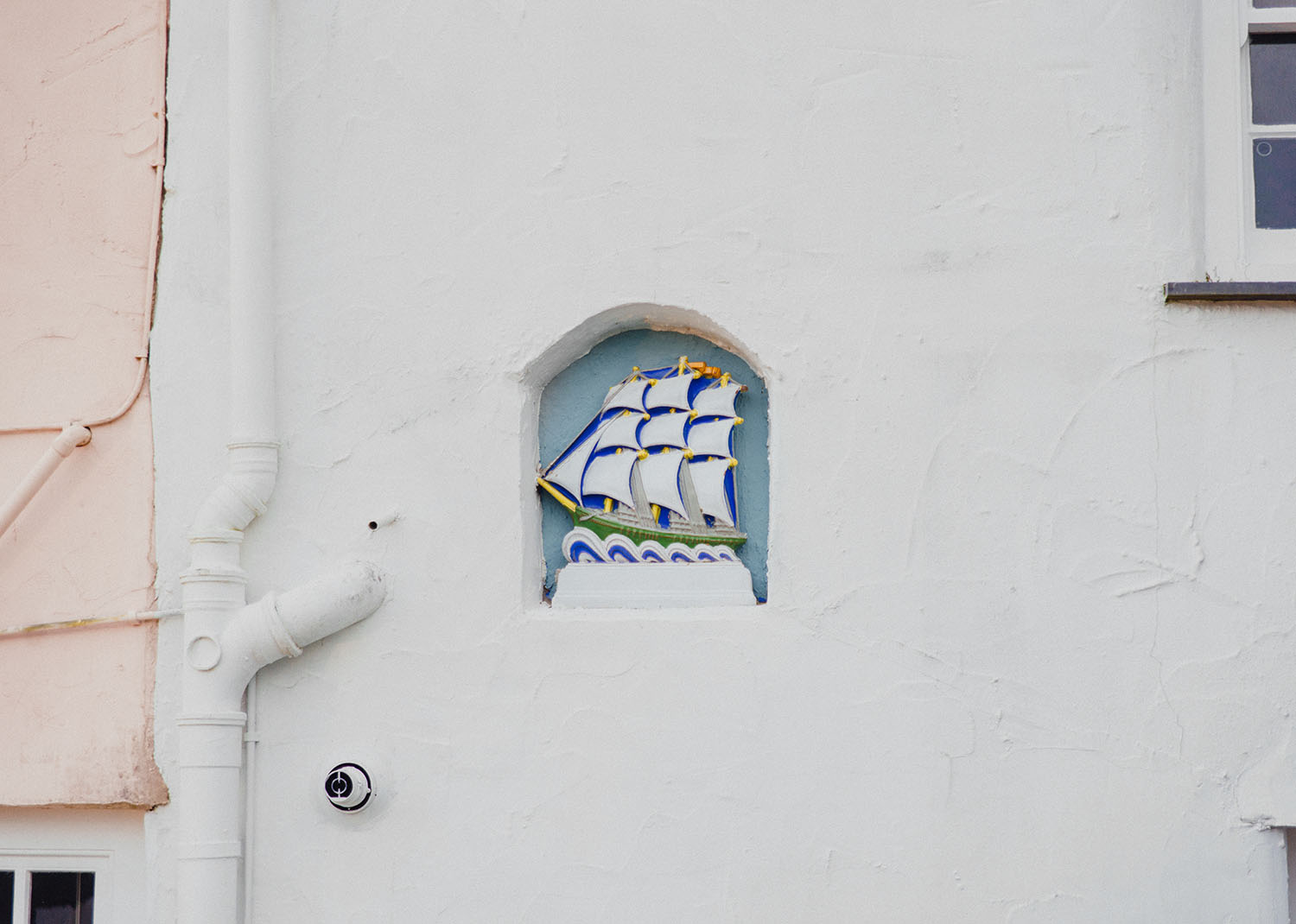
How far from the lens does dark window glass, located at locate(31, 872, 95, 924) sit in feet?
14.3

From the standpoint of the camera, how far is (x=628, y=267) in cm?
428

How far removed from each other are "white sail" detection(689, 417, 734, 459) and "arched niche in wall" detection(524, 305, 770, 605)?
0.06 ft

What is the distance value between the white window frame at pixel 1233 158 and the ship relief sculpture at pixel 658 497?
1518 millimetres

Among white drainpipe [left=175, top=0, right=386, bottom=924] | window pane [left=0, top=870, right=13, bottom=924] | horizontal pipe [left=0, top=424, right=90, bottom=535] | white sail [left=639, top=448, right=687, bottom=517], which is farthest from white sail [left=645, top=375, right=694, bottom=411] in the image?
window pane [left=0, top=870, right=13, bottom=924]

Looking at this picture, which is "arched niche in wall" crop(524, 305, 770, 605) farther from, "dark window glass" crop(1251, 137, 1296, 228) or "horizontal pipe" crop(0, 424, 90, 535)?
"dark window glass" crop(1251, 137, 1296, 228)

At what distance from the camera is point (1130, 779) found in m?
3.95

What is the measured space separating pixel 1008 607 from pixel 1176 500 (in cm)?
58

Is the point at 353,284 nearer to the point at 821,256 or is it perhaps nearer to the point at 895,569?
the point at 821,256

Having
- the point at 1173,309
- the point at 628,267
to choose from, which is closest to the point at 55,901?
the point at 628,267

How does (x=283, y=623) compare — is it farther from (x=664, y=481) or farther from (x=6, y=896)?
(x=6, y=896)

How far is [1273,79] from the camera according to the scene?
14.3 feet

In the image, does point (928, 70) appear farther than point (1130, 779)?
Yes

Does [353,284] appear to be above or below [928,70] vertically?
below

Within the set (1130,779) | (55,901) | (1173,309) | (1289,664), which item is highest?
(1173,309)
